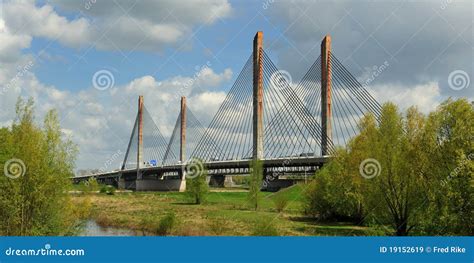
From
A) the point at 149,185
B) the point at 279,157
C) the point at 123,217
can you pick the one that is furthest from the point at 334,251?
the point at 149,185

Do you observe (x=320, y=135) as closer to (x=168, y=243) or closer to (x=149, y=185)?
(x=168, y=243)

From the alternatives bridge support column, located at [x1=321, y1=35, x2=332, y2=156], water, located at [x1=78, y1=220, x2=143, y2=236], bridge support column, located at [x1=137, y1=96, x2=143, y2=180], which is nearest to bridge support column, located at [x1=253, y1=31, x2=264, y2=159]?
bridge support column, located at [x1=321, y1=35, x2=332, y2=156]

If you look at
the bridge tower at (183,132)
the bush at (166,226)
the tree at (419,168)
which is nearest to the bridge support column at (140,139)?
the bridge tower at (183,132)

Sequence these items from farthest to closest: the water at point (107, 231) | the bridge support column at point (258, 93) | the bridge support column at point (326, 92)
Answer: the bridge support column at point (258, 93) → the bridge support column at point (326, 92) → the water at point (107, 231)

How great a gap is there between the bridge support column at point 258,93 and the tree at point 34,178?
4776cm

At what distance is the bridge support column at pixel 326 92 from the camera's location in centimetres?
6781

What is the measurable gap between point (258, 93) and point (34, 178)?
51698 millimetres

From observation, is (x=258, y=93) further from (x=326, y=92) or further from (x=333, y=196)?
(x=333, y=196)

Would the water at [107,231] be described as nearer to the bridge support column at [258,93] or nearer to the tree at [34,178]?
the tree at [34,178]

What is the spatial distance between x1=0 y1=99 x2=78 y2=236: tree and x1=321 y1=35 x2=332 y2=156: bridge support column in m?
45.6

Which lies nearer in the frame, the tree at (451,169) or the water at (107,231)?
the tree at (451,169)

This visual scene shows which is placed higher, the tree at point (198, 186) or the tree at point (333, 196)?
the tree at point (198, 186)

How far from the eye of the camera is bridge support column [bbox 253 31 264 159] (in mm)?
73500

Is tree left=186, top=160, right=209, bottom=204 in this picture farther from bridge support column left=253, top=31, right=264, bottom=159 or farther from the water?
the water
